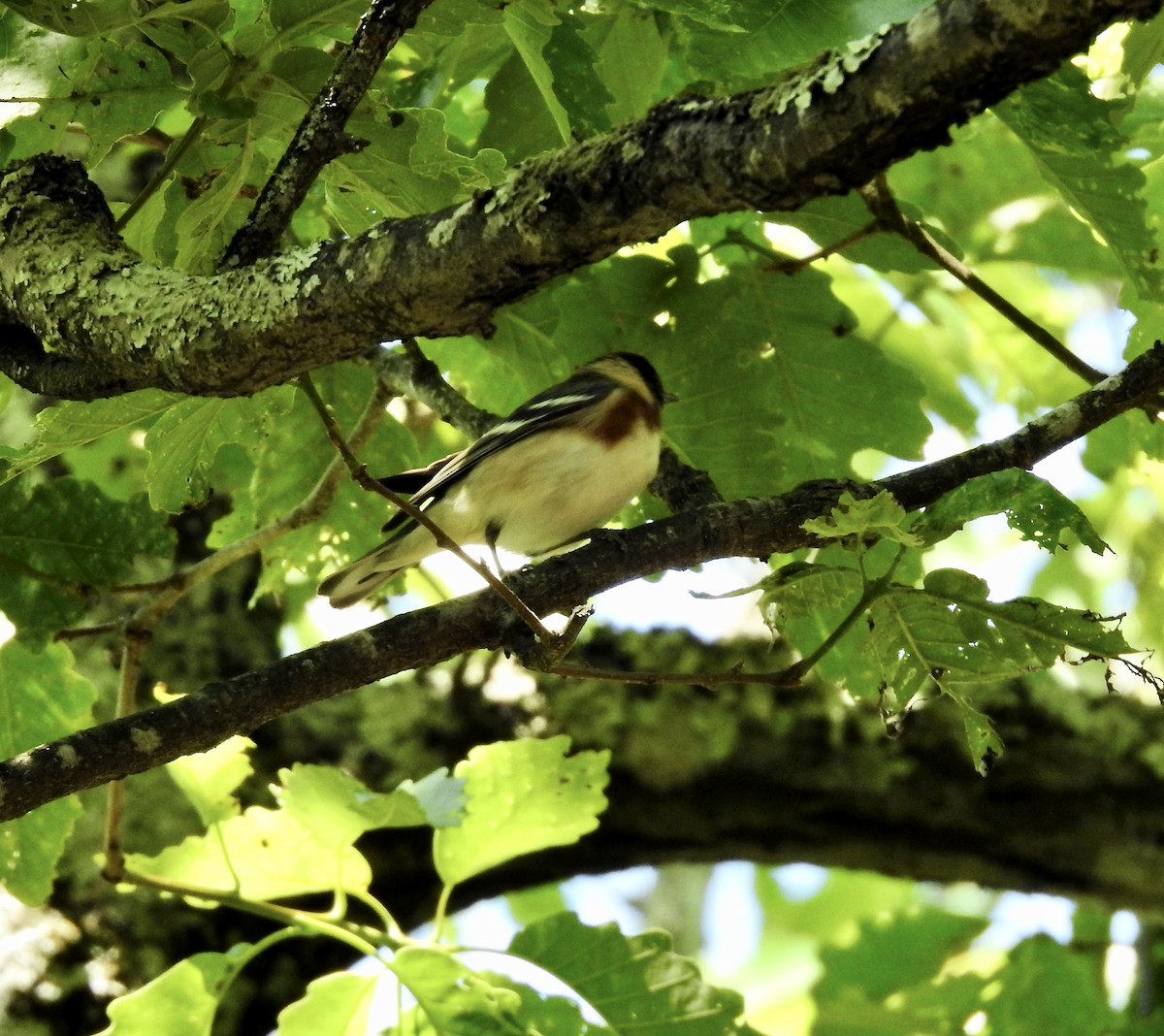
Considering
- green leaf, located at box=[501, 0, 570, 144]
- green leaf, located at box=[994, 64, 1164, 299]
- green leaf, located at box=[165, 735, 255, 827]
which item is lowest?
green leaf, located at box=[165, 735, 255, 827]

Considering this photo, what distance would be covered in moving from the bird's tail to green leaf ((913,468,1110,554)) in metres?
2.04

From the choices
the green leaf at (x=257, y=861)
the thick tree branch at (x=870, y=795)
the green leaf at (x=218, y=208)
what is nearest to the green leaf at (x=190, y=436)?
the green leaf at (x=218, y=208)

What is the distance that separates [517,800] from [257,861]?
1.86 ft

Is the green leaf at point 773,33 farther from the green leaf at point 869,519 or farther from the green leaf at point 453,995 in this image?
the green leaf at point 453,995

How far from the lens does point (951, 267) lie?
2.74m

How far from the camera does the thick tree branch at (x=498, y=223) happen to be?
118 centimetres

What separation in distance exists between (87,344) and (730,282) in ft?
5.08

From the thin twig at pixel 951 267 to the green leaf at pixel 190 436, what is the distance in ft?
4.29

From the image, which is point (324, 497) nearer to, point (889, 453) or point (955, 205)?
point (889, 453)

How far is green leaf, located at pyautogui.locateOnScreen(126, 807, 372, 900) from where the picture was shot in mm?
2732

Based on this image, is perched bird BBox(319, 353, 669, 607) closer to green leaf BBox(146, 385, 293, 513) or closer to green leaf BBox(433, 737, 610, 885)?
green leaf BBox(146, 385, 293, 513)

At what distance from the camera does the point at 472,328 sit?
1.69 metres

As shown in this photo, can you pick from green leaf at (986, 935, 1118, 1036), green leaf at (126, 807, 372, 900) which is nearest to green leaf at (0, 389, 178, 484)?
green leaf at (126, 807, 372, 900)

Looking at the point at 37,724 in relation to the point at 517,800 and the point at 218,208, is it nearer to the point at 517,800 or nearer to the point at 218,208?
the point at 517,800
